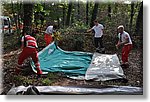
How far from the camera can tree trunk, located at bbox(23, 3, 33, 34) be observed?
2809 millimetres

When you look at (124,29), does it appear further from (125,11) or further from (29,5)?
(29,5)

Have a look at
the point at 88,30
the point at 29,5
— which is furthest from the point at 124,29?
the point at 29,5

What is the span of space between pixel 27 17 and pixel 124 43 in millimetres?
984

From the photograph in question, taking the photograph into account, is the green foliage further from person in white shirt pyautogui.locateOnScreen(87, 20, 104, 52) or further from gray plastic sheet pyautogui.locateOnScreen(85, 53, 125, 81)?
person in white shirt pyautogui.locateOnScreen(87, 20, 104, 52)

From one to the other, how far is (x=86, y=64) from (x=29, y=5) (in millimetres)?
800

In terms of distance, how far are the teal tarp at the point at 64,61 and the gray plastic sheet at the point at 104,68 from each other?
2.1 inches

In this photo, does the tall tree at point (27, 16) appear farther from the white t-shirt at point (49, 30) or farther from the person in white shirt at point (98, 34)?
the person in white shirt at point (98, 34)

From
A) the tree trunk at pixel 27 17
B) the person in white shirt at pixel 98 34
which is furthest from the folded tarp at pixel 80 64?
the tree trunk at pixel 27 17

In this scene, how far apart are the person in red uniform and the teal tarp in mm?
40

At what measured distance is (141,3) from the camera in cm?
280

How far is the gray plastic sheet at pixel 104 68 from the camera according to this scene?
2.79 meters

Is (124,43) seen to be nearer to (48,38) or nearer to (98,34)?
(98,34)

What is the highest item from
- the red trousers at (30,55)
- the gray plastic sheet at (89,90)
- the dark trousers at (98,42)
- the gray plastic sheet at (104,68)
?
the dark trousers at (98,42)

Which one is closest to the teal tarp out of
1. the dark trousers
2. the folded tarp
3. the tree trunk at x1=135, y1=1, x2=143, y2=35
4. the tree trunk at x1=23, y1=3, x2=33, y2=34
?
the folded tarp
